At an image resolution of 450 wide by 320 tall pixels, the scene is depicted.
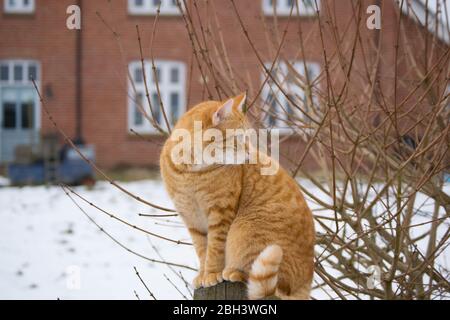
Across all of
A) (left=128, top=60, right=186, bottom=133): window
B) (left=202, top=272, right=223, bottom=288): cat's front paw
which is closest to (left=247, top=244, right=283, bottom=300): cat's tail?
(left=202, top=272, right=223, bottom=288): cat's front paw

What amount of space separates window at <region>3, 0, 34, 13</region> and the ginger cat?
13557 mm

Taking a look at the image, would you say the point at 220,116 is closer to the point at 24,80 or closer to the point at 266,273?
the point at 266,273

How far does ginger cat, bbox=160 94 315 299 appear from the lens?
2.20 metres

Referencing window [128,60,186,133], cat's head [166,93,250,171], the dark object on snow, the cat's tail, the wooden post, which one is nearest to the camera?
the cat's tail

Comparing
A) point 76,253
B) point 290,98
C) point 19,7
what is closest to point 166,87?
point 19,7

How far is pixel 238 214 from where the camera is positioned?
228 cm

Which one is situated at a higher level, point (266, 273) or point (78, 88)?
point (78, 88)

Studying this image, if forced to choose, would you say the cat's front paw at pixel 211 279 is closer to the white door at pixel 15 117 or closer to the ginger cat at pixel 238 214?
the ginger cat at pixel 238 214

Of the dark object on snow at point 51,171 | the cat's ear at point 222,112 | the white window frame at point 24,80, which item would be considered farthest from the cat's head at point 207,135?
the white window frame at point 24,80

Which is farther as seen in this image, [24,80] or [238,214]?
[24,80]

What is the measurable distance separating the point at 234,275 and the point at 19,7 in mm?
14200

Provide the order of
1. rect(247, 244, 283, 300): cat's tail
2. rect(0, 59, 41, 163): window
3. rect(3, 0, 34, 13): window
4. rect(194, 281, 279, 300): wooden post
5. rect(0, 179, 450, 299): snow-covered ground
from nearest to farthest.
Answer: rect(247, 244, 283, 300): cat's tail → rect(194, 281, 279, 300): wooden post → rect(0, 179, 450, 299): snow-covered ground → rect(3, 0, 34, 13): window → rect(0, 59, 41, 163): window

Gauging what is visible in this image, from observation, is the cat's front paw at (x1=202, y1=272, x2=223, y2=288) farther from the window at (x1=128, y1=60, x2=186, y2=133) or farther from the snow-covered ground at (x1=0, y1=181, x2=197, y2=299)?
the window at (x1=128, y1=60, x2=186, y2=133)
